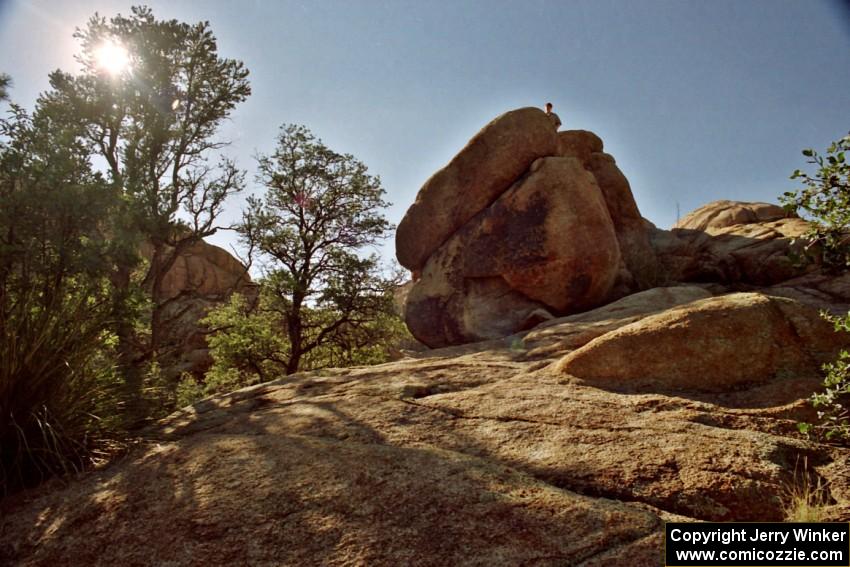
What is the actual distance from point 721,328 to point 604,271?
8.74 m

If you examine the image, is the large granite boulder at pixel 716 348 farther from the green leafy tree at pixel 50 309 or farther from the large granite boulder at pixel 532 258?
the large granite boulder at pixel 532 258

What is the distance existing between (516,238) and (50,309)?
11.5 meters

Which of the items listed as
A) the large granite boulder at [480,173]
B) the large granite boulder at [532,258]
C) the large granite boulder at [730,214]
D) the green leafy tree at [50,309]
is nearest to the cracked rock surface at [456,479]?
the green leafy tree at [50,309]

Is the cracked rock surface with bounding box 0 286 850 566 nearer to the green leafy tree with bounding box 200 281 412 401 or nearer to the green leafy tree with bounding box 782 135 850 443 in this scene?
the green leafy tree with bounding box 782 135 850 443

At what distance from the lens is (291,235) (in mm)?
15484

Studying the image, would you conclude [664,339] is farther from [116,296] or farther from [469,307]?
[469,307]

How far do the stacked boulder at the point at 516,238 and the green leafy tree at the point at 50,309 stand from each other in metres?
9.81

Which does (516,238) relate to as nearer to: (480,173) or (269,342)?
(480,173)

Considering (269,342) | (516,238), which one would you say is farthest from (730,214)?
(269,342)

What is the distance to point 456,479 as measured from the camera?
3211mm

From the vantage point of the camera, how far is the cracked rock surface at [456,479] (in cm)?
264

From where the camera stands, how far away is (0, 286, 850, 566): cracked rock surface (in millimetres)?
2645

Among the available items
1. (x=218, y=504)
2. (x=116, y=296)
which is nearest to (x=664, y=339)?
(x=218, y=504)

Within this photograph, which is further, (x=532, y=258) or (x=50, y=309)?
(x=532, y=258)
